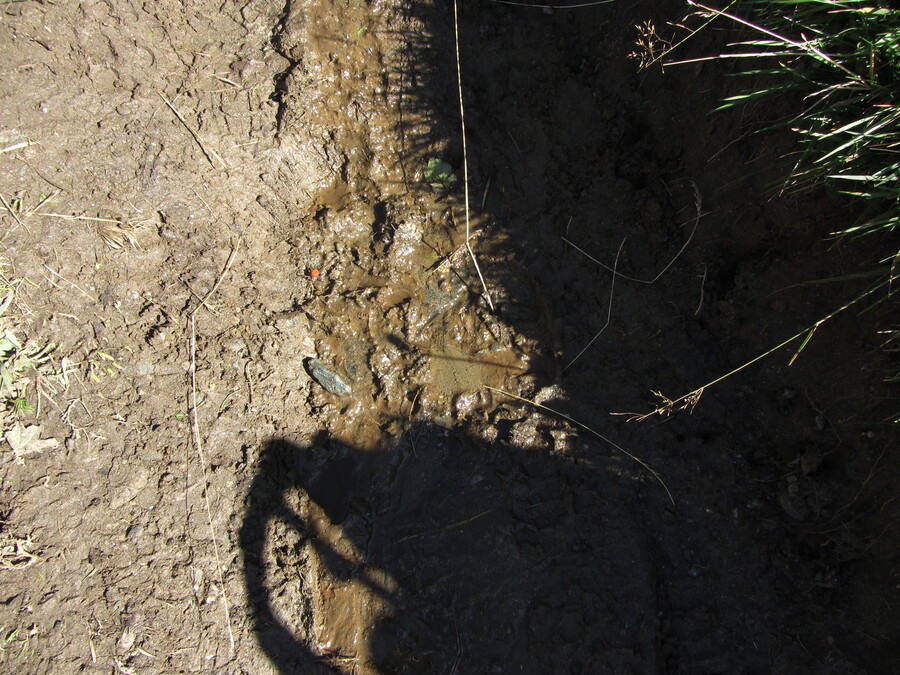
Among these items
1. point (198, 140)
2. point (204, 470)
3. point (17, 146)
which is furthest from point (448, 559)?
point (17, 146)

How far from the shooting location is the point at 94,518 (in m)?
2.33

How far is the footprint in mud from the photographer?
2449 millimetres

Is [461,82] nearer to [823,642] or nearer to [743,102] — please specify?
[743,102]

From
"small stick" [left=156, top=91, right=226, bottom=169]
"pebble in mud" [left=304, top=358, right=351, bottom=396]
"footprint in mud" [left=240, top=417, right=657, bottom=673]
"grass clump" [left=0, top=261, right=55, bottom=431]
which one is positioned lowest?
"footprint in mud" [left=240, top=417, right=657, bottom=673]

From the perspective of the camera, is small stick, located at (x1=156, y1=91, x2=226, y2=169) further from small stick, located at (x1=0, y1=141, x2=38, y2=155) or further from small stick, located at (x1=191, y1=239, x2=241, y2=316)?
small stick, located at (x1=0, y1=141, x2=38, y2=155)

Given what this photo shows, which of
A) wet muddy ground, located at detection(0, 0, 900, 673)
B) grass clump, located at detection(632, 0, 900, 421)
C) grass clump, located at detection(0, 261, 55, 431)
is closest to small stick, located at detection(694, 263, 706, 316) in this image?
wet muddy ground, located at detection(0, 0, 900, 673)

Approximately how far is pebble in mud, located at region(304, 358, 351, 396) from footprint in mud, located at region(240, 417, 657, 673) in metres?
0.29

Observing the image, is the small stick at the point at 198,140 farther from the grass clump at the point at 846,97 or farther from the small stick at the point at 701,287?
the small stick at the point at 701,287

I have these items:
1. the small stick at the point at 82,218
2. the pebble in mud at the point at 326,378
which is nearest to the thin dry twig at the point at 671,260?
the pebble in mud at the point at 326,378

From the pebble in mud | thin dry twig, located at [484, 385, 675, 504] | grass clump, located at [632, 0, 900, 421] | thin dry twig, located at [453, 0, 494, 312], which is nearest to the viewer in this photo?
grass clump, located at [632, 0, 900, 421]

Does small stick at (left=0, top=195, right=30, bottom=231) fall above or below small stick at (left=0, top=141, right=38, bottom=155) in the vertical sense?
below

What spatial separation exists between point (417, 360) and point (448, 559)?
108cm

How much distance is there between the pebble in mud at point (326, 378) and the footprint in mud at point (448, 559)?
295mm

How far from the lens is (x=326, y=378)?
2920 mm
